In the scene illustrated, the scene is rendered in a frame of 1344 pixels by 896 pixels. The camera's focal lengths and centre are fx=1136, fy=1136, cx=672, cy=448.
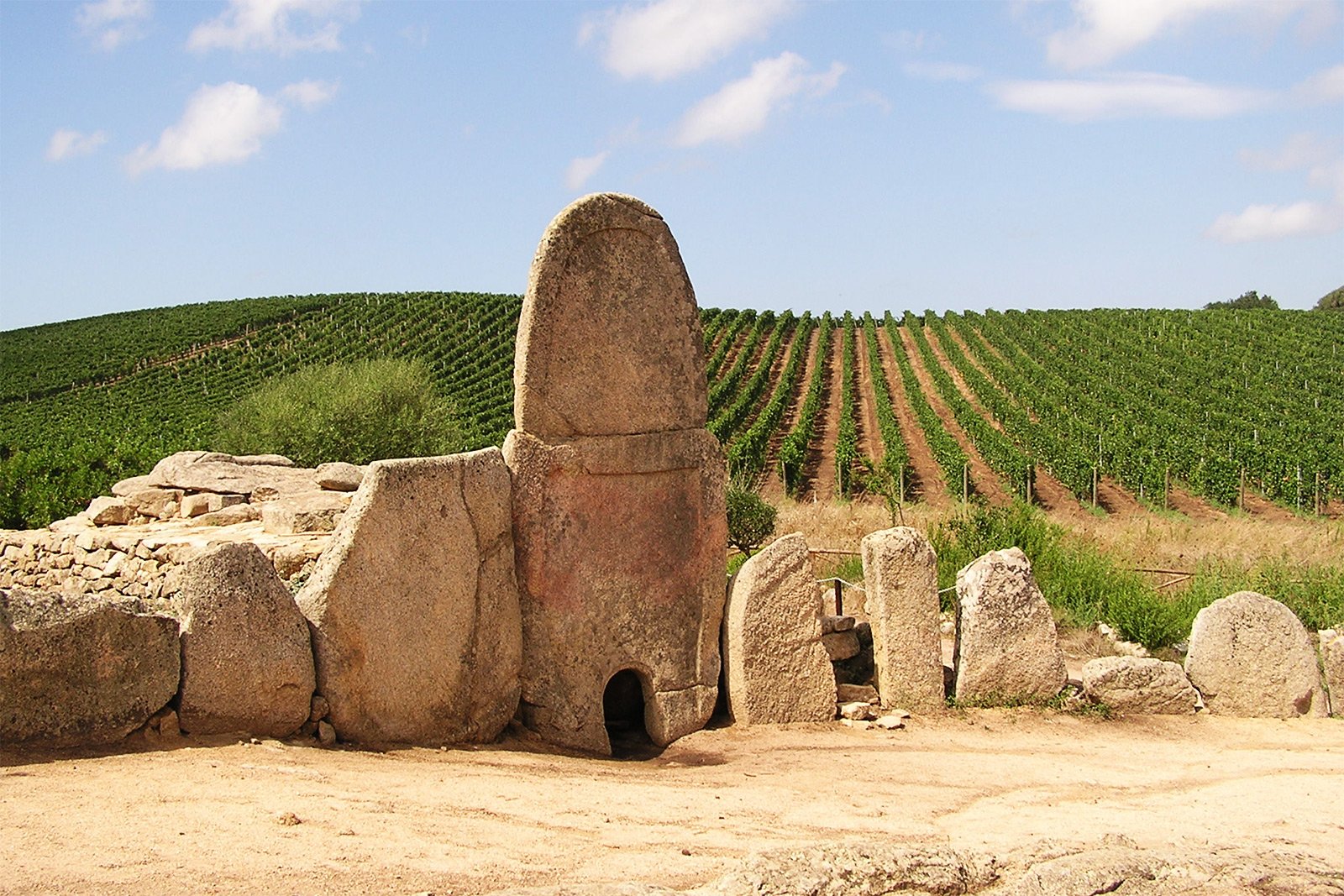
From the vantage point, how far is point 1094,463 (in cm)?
3328

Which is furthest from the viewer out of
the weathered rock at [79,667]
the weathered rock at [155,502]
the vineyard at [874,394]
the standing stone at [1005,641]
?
the vineyard at [874,394]

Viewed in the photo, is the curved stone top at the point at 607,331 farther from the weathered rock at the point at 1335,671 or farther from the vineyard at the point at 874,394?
the vineyard at the point at 874,394

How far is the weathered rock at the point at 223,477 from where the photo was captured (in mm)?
12078

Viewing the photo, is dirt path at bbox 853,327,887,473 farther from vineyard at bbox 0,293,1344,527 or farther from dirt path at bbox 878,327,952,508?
dirt path at bbox 878,327,952,508

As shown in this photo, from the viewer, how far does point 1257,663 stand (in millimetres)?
9797

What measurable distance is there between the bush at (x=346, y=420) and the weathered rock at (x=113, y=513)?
45.7 ft

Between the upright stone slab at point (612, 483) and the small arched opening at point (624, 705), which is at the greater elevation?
the upright stone slab at point (612, 483)

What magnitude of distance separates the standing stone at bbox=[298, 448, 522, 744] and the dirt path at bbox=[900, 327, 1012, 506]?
22760mm

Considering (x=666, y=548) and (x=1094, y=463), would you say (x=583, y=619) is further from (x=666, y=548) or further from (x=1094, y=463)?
(x=1094, y=463)

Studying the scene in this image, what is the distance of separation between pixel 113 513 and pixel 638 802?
300 inches

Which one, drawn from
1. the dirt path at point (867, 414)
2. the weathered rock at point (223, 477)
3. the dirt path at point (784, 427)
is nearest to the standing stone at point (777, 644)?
the weathered rock at point (223, 477)

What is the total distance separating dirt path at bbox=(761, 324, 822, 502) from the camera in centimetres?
3516

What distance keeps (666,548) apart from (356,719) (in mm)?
2755

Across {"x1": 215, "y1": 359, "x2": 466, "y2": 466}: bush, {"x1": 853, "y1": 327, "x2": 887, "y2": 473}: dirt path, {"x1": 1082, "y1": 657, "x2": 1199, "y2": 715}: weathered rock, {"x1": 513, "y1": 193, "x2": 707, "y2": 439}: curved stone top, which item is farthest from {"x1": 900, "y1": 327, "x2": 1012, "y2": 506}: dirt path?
{"x1": 513, "y1": 193, "x2": 707, "y2": 439}: curved stone top
